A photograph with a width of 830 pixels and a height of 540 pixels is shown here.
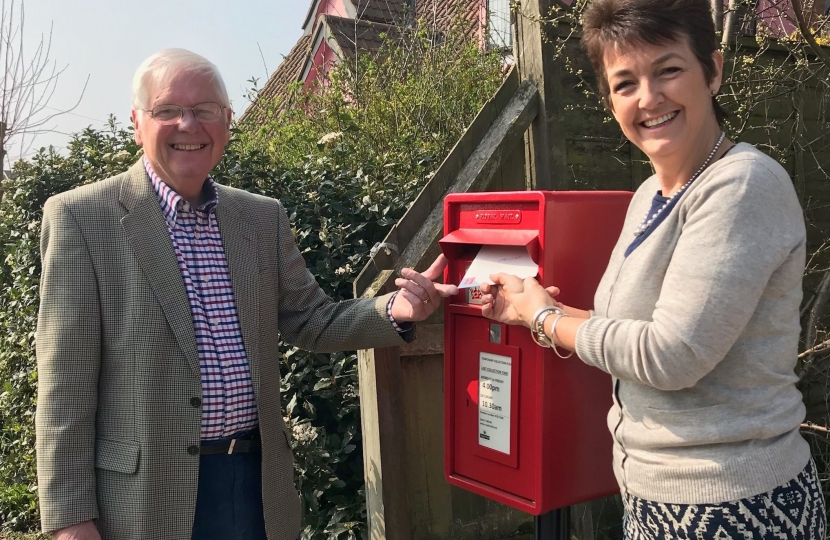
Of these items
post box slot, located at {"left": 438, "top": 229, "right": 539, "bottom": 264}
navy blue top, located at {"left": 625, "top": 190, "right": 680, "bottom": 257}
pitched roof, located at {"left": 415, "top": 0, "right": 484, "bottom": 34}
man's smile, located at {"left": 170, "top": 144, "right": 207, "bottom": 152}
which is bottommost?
post box slot, located at {"left": 438, "top": 229, "right": 539, "bottom": 264}

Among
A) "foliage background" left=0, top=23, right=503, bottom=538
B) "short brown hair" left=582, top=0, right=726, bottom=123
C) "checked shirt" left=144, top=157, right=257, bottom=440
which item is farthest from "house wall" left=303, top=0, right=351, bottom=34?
"short brown hair" left=582, top=0, right=726, bottom=123

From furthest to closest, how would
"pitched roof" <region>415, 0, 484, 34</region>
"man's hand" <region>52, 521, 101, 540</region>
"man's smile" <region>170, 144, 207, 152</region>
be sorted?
"pitched roof" <region>415, 0, 484, 34</region>
"man's smile" <region>170, 144, 207, 152</region>
"man's hand" <region>52, 521, 101, 540</region>

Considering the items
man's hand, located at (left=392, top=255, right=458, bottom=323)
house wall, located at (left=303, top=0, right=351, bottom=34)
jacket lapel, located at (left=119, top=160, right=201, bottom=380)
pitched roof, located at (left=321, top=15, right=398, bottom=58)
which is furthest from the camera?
Answer: house wall, located at (left=303, top=0, right=351, bottom=34)

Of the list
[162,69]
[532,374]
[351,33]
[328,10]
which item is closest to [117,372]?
[162,69]

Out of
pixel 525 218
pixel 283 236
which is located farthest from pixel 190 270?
pixel 525 218

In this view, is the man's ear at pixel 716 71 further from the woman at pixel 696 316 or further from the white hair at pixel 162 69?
the white hair at pixel 162 69

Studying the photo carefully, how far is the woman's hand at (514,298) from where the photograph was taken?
1672 mm

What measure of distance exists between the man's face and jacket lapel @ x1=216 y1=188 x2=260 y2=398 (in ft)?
0.43

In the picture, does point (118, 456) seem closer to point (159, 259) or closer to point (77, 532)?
point (77, 532)

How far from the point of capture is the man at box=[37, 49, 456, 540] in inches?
69.9

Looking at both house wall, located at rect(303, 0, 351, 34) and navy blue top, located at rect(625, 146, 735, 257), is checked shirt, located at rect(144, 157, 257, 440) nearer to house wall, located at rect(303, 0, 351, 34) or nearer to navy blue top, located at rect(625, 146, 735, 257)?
navy blue top, located at rect(625, 146, 735, 257)

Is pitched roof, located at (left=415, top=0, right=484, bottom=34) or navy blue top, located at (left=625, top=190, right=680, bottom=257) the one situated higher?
pitched roof, located at (left=415, top=0, right=484, bottom=34)

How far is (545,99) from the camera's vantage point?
2.80 m

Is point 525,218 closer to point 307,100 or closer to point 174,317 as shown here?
point 174,317
